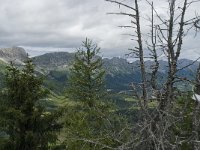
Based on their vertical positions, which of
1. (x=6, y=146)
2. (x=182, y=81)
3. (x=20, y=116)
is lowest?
(x=6, y=146)

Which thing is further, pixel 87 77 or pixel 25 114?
pixel 87 77

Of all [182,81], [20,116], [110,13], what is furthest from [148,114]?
[20,116]

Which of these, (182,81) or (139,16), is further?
(139,16)

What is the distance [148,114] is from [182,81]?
90cm

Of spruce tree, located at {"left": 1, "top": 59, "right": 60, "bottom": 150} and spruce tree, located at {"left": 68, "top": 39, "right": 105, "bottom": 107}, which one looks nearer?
spruce tree, located at {"left": 1, "top": 59, "right": 60, "bottom": 150}

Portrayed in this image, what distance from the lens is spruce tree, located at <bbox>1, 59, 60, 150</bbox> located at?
20167 millimetres

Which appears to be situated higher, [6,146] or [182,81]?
[182,81]

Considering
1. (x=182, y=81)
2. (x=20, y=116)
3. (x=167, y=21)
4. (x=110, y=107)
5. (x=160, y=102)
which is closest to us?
(x=160, y=102)

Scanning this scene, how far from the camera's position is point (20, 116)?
788 inches

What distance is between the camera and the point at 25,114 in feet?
67.7

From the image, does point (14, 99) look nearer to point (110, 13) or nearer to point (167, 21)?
point (110, 13)

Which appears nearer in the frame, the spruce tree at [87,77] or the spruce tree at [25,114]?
the spruce tree at [25,114]

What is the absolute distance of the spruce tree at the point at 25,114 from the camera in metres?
20.2

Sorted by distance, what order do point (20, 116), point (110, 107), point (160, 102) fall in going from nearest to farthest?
point (160, 102) → point (20, 116) → point (110, 107)
